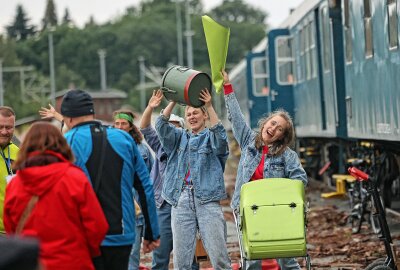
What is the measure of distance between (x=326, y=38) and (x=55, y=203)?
46.5ft

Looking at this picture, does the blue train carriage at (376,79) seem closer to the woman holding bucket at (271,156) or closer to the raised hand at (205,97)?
the woman holding bucket at (271,156)

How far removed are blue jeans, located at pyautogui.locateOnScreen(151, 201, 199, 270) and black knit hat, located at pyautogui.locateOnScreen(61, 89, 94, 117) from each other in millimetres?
2838

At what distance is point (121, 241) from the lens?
755cm

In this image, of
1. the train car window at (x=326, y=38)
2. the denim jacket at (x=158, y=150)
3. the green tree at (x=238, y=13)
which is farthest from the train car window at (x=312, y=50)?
the green tree at (x=238, y=13)

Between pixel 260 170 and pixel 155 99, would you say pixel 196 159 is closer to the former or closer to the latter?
pixel 260 170

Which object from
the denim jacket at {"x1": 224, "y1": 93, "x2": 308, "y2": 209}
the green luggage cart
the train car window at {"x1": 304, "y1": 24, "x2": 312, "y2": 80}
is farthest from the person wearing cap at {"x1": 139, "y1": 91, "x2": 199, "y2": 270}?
the train car window at {"x1": 304, "y1": 24, "x2": 312, "y2": 80}

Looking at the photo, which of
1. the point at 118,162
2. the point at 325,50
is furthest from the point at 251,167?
the point at 325,50

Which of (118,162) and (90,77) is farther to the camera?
(90,77)

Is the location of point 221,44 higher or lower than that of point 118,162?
higher

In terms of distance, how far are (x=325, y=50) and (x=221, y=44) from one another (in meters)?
11.6

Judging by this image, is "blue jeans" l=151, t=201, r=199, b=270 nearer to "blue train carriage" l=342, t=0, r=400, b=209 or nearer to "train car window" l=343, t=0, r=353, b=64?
"blue train carriage" l=342, t=0, r=400, b=209

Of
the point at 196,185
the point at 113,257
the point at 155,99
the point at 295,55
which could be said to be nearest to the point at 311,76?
the point at 295,55

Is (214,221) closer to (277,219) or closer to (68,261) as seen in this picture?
(277,219)

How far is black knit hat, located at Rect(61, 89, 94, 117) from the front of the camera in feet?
25.1
